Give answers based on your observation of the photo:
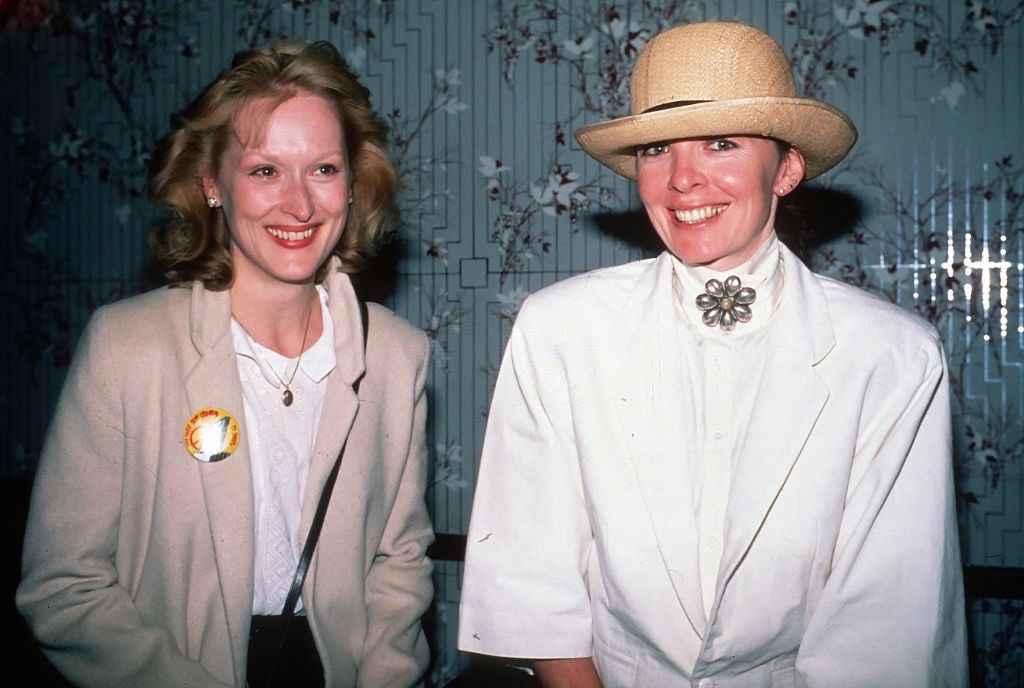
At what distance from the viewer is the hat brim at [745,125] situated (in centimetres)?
155

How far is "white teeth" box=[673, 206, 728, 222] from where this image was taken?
5.30ft

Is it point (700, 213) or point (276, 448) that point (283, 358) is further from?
point (700, 213)

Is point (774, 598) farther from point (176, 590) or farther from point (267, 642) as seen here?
point (176, 590)

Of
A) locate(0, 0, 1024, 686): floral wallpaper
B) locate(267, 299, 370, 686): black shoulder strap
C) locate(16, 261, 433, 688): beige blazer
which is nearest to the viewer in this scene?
locate(16, 261, 433, 688): beige blazer

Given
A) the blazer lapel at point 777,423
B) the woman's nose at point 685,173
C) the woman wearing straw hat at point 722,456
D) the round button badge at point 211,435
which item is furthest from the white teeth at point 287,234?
the blazer lapel at point 777,423

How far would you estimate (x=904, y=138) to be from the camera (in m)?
2.82

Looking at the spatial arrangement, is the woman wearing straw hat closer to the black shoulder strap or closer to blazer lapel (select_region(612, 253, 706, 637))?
blazer lapel (select_region(612, 253, 706, 637))

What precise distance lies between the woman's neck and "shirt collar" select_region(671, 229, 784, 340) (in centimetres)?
84

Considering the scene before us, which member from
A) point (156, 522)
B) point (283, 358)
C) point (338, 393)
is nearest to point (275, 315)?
point (283, 358)

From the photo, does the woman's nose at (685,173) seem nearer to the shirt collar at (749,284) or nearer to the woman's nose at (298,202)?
the shirt collar at (749,284)

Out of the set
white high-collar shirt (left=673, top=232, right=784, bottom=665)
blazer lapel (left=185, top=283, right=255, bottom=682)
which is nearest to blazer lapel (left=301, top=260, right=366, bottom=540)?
blazer lapel (left=185, top=283, right=255, bottom=682)

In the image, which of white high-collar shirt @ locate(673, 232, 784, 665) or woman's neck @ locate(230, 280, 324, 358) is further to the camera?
woman's neck @ locate(230, 280, 324, 358)

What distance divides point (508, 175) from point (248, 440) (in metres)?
1.70

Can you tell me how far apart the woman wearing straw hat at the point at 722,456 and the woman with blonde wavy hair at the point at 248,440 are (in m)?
0.30
